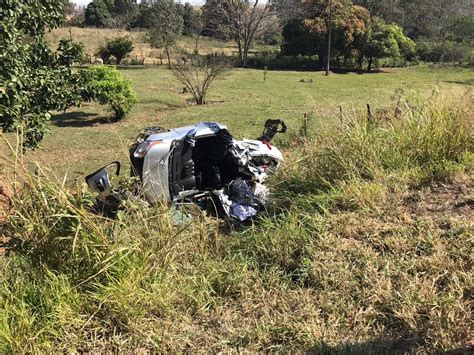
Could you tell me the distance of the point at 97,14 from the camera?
51.1 metres

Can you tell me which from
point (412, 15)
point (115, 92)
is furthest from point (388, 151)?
point (412, 15)

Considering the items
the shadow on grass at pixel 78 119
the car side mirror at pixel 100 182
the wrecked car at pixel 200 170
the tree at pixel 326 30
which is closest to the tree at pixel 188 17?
the tree at pixel 326 30

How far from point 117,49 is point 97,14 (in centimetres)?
2132

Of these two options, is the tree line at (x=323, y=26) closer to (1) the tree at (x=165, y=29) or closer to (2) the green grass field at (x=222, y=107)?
(1) the tree at (x=165, y=29)

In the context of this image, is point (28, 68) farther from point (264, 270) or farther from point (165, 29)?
point (165, 29)

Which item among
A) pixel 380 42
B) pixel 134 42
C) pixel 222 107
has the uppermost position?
pixel 134 42

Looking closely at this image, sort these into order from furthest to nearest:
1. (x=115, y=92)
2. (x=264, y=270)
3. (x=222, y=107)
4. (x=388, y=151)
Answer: (x=222, y=107), (x=115, y=92), (x=388, y=151), (x=264, y=270)

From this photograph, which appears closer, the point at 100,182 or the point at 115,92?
the point at 100,182

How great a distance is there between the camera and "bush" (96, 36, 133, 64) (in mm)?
33031

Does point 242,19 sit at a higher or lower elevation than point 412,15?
lower

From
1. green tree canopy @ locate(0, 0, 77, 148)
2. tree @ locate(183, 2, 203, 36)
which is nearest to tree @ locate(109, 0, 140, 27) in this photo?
tree @ locate(183, 2, 203, 36)

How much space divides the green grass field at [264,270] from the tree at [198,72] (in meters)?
14.5

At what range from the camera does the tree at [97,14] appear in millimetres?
50875

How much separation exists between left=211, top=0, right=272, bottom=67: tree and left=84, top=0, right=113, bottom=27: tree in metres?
16.7
